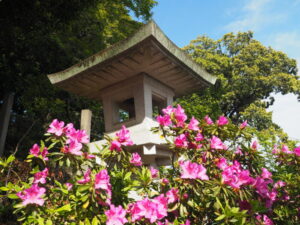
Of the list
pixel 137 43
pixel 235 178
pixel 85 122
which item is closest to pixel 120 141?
pixel 235 178

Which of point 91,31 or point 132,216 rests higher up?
point 91,31

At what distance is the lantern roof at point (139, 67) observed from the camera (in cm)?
445

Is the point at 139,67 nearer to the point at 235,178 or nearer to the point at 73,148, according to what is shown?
the point at 73,148

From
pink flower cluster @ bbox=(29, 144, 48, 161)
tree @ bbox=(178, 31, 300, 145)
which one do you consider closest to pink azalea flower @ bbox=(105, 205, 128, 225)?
pink flower cluster @ bbox=(29, 144, 48, 161)

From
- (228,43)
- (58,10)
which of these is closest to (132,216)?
(58,10)

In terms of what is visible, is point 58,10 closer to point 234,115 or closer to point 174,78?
point 174,78

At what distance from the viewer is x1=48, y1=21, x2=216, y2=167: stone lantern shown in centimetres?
457

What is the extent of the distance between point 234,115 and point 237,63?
4.28 m

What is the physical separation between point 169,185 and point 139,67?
264cm

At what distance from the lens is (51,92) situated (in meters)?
9.22

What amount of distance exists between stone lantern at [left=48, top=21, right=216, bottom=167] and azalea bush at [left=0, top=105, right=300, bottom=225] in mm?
1784

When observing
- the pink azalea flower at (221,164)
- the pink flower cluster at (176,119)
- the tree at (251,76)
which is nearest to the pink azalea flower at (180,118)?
the pink flower cluster at (176,119)

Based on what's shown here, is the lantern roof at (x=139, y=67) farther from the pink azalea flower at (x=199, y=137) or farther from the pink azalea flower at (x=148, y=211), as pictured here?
the pink azalea flower at (x=148, y=211)

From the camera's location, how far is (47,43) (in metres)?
9.40
